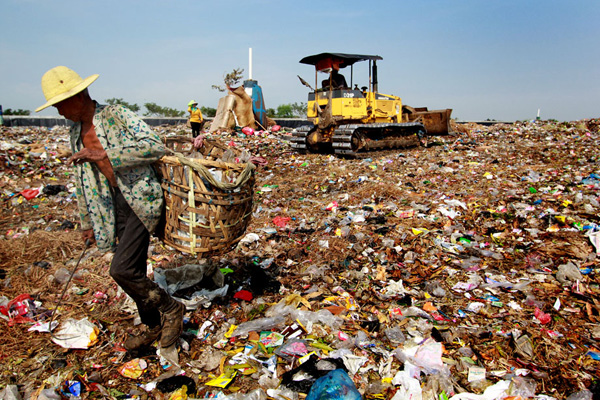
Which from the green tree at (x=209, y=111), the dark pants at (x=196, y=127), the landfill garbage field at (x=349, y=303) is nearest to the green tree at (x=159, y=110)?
the green tree at (x=209, y=111)

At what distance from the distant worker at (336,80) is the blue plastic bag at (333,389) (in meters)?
9.23

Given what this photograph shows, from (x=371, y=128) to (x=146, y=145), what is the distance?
31.5 ft

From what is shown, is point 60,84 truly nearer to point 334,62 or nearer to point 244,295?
point 244,295

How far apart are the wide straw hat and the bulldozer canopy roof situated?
8.41 metres

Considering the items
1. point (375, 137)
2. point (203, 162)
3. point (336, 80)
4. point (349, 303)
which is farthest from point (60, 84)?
point (375, 137)

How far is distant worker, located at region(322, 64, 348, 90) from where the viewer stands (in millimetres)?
10305

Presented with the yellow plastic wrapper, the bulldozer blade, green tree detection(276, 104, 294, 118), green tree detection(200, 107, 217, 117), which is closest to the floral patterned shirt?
the yellow plastic wrapper

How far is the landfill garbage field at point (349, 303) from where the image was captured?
2.35 metres

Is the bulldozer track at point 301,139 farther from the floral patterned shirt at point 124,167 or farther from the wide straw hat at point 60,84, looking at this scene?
the wide straw hat at point 60,84

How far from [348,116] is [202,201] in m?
8.99

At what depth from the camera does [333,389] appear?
6.62ft

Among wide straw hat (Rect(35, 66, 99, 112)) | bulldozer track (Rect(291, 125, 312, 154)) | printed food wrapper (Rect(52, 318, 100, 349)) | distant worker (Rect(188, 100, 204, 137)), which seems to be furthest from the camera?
distant worker (Rect(188, 100, 204, 137))

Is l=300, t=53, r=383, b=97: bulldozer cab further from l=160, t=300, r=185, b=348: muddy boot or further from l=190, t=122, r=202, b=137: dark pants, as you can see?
l=160, t=300, r=185, b=348: muddy boot

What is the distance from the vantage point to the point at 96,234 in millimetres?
Result: 2352
